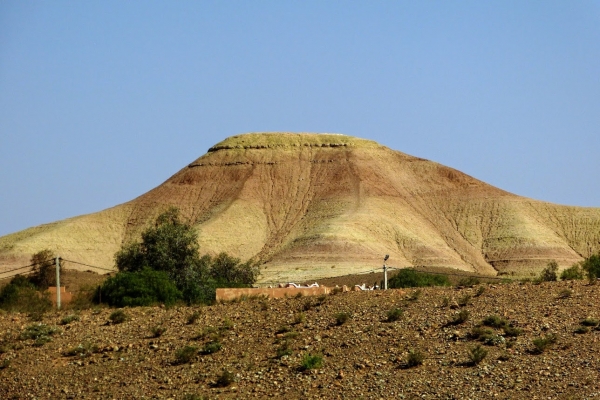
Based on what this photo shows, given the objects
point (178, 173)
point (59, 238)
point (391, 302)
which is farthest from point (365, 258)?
point (391, 302)

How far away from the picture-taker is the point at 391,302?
25031 mm

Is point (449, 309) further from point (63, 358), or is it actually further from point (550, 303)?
point (63, 358)

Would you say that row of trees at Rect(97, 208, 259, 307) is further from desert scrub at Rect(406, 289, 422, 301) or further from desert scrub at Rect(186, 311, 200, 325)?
desert scrub at Rect(406, 289, 422, 301)

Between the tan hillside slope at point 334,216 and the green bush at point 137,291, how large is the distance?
57.2m

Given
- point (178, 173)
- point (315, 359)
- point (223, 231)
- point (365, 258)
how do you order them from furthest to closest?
point (178, 173) < point (223, 231) < point (365, 258) < point (315, 359)

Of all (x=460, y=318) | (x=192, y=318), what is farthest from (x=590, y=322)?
(x=192, y=318)

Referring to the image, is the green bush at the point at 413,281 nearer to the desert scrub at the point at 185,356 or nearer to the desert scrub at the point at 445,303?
the desert scrub at the point at 445,303

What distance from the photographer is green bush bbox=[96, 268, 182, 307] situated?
111 feet

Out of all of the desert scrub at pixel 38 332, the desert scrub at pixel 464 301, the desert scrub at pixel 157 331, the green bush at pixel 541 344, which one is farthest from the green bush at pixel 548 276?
the desert scrub at pixel 38 332

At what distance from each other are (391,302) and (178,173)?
391 feet

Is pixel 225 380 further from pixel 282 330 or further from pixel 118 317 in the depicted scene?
pixel 118 317

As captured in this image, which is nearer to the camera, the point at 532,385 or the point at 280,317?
the point at 532,385

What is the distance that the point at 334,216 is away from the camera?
11800 centimetres

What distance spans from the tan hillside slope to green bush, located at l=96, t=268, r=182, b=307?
57163 mm
